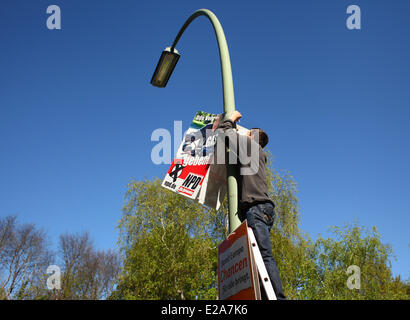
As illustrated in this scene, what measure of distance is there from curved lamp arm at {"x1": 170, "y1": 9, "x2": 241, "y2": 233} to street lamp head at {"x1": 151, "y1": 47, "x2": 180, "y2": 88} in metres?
0.71

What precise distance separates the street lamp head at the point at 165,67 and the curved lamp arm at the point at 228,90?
706mm

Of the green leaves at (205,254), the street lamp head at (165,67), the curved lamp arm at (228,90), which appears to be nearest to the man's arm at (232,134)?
the curved lamp arm at (228,90)

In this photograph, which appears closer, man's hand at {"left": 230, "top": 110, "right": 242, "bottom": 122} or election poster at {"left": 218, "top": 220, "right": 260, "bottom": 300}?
election poster at {"left": 218, "top": 220, "right": 260, "bottom": 300}

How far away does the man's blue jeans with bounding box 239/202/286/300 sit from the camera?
9.92ft

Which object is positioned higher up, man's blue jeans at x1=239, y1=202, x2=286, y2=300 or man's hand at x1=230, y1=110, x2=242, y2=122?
man's hand at x1=230, y1=110, x2=242, y2=122

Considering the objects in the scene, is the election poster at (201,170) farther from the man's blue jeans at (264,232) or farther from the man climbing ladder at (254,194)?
the man's blue jeans at (264,232)

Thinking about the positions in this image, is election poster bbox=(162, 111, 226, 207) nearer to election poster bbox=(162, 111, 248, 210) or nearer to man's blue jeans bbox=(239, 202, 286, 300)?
election poster bbox=(162, 111, 248, 210)

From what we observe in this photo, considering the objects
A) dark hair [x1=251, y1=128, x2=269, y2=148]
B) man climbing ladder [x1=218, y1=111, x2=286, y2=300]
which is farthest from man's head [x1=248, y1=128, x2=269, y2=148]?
man climbing ladder [x1=218, y1=111, x2=286, y2=300]

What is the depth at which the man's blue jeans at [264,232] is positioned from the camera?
3023 mm

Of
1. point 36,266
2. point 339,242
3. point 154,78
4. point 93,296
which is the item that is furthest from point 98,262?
point 154,78

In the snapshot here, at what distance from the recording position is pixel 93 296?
106ft

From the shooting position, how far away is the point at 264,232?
3.33 metres

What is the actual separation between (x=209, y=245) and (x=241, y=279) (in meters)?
19.8
